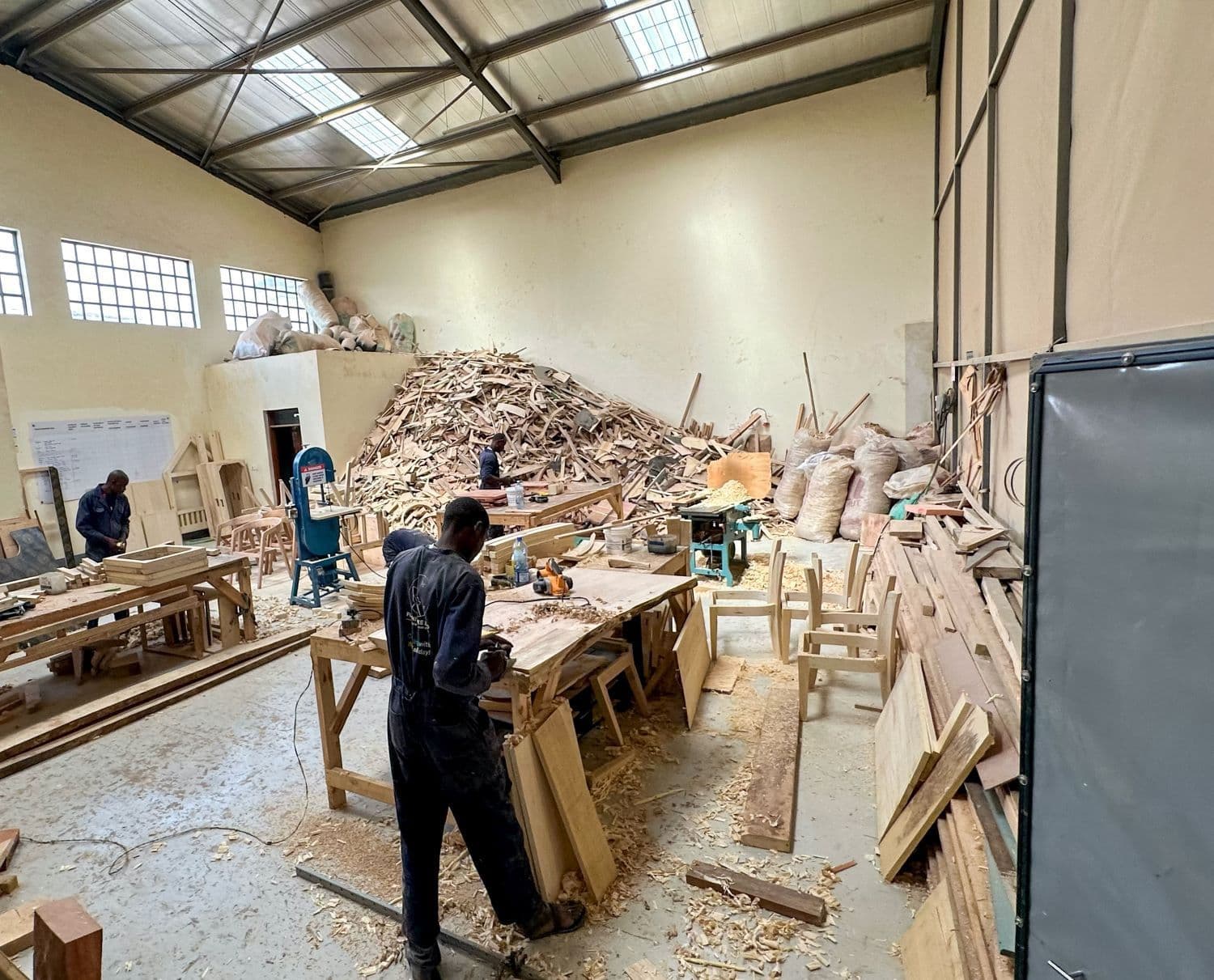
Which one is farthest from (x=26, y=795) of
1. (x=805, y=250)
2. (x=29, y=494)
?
(x=805, y=250)

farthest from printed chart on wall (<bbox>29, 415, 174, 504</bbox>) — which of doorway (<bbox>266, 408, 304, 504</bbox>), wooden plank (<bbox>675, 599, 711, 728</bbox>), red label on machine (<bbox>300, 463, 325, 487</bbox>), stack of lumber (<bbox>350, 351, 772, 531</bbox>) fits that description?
wooden plank (<bbox>675, 599, 711, 728</bbox>)

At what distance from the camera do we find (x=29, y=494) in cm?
878

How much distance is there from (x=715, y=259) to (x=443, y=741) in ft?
33.4

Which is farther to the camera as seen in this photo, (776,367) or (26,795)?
(776,367)

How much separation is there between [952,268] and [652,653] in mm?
6449

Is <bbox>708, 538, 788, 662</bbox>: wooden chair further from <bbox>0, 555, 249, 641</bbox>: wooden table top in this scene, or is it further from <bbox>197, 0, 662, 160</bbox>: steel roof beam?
<bbox>197, 0, 662, 160</bbox>: steel roof beam

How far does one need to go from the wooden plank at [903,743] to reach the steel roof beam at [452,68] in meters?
8.58

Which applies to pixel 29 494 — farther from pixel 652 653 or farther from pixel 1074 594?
pixel 1074 594

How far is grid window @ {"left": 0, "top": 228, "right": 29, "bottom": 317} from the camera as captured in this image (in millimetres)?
8805

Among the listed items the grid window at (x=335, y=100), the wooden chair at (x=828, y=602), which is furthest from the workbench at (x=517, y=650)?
the grid window at (x=335, y=100)

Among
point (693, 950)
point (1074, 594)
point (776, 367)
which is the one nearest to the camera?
point (1074, 594)

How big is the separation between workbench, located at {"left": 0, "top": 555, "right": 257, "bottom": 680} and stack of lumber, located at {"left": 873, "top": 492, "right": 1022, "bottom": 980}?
17.1ft

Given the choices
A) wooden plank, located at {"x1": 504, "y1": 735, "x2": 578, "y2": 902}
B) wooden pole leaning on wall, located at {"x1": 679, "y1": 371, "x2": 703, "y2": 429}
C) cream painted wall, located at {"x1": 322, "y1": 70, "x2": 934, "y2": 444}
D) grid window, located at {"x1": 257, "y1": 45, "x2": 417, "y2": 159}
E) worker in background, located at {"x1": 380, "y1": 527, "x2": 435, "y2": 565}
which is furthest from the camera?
wooden pole leaning on wall, located at {"x1": 679, "y1": 371, "x2": 703, "y2": 429}

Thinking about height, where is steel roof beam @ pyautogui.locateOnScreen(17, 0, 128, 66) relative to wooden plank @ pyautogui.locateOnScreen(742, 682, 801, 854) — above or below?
above
